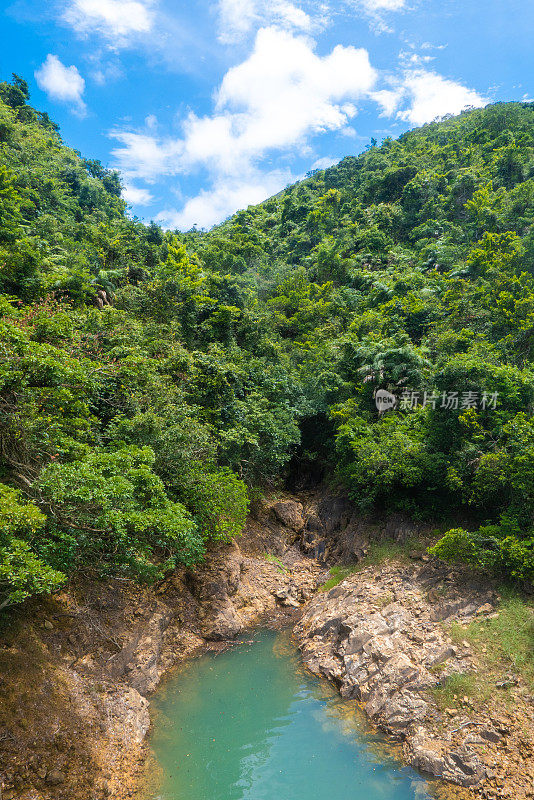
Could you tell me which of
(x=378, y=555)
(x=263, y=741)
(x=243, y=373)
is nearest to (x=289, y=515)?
(x=378, y=555)

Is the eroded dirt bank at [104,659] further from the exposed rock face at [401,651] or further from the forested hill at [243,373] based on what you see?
the exposed rock face at [401,651]

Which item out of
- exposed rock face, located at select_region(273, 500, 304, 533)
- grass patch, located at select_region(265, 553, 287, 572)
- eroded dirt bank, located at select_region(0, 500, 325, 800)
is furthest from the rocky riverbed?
exposed rock face, located at select_region(273, 500, 304, 533)

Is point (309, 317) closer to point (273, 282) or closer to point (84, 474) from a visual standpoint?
point (273, 282)

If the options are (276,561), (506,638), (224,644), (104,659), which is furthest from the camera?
(276,561)

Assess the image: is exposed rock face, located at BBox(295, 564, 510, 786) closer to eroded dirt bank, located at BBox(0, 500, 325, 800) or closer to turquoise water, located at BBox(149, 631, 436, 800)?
turquoise water, located at BBox(149, 631, 436, 800)

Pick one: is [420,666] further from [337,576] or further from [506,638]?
[337,576]

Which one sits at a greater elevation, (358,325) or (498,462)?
(358,325)


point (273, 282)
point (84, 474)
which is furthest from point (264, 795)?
point (273, 282)
